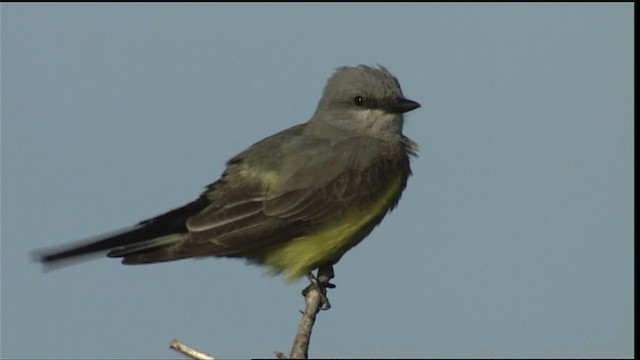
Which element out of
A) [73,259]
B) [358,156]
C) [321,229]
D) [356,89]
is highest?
[356,89]

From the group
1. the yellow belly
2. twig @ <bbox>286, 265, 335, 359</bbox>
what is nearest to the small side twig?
twig @ <bbox>286, 265, 335, 359</bbox>

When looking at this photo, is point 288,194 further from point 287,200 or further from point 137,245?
point 137,245

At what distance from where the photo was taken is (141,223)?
7.09m

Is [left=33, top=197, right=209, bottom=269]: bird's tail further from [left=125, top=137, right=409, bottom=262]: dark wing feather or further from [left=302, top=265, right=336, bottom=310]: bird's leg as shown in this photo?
[left=302, top=265, right=336, bottom=310]: bird's leg

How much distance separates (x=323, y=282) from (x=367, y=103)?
142 centimetres

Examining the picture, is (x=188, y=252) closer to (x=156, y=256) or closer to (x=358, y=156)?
(x=156, y=256)

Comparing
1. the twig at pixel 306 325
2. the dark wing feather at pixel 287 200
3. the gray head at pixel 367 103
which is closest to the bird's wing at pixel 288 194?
the dark wing feather at pixel 287 200

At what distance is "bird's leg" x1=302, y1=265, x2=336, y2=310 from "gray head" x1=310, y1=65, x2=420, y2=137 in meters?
1.11

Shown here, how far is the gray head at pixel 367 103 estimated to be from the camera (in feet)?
25.9

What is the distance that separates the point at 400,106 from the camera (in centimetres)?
779

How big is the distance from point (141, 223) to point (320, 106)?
5.95ft

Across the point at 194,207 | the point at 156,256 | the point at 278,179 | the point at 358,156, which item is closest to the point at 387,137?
the point at 358,156

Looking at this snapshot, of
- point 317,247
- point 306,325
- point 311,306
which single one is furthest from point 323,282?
point 306,325

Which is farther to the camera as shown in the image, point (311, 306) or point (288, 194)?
point (288, 194)
